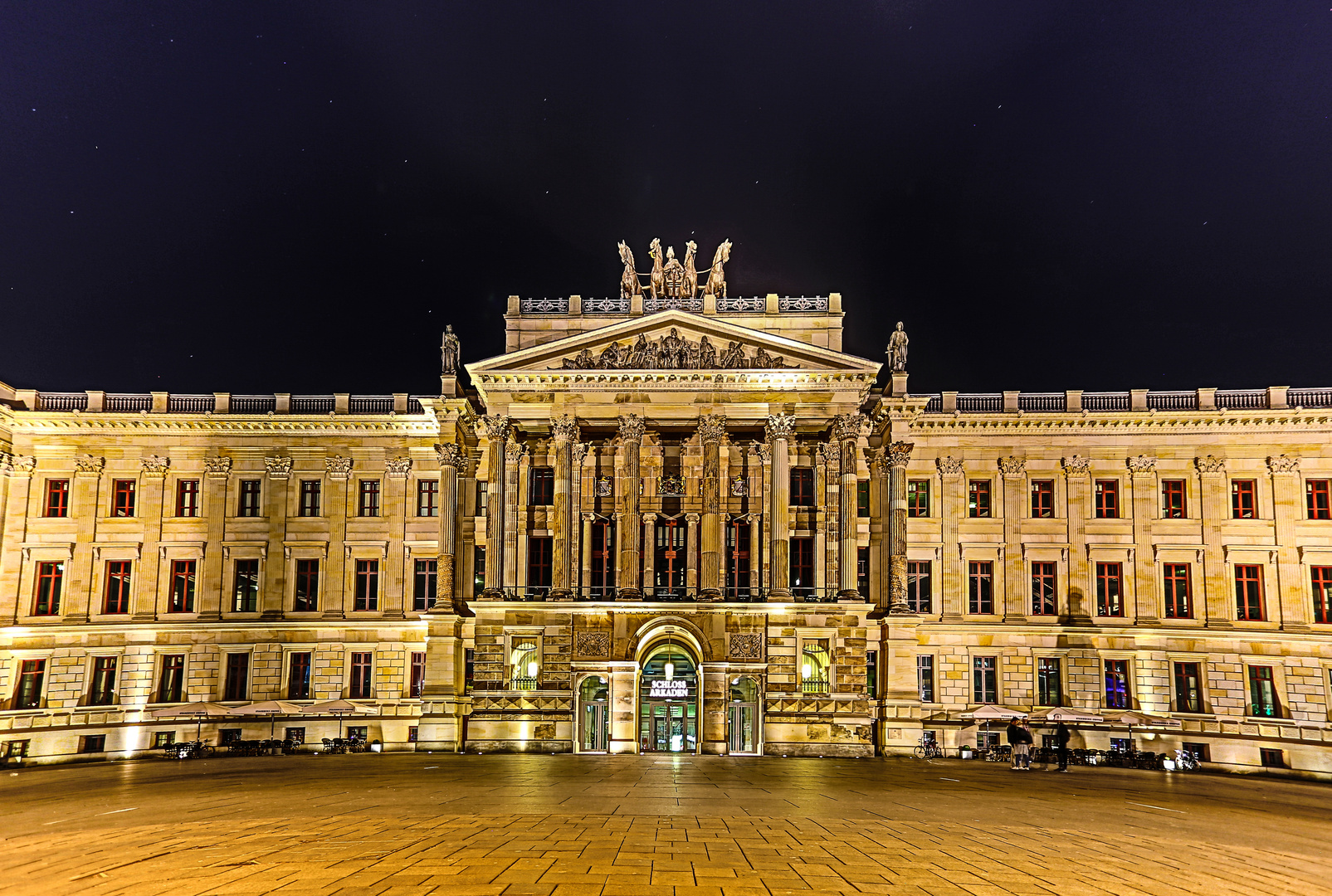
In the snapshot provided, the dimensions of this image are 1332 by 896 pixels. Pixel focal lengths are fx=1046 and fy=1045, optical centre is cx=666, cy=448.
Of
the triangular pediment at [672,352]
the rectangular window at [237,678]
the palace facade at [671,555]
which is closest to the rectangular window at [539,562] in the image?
the palace facade at [671,555]

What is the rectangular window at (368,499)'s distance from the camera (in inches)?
2285

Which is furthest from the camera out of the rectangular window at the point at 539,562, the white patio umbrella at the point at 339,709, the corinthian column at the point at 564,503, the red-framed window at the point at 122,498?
the red-framed window at the point at 122,498

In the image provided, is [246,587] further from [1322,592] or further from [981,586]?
[1322,592]

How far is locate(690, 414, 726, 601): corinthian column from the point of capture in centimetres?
5081

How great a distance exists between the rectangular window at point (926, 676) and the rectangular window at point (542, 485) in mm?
21091

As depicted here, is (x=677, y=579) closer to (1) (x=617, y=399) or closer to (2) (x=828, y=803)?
(1) (x=617, y=399)

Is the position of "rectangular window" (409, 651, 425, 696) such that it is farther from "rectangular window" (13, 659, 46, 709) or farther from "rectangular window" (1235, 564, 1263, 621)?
"rectangular window" (1235, 564, 1263, 621)

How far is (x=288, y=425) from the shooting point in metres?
57.8

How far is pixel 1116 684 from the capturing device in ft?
175

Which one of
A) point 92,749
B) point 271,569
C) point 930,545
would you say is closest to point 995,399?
point 930,545

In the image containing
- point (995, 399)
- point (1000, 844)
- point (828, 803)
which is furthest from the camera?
point (995, 399)

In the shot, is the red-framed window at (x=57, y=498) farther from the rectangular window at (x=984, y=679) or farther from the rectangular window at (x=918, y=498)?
the rectangular window at (x=984, y=679)

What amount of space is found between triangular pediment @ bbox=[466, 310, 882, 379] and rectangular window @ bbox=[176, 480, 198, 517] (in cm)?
1795

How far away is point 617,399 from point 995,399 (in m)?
20.7
